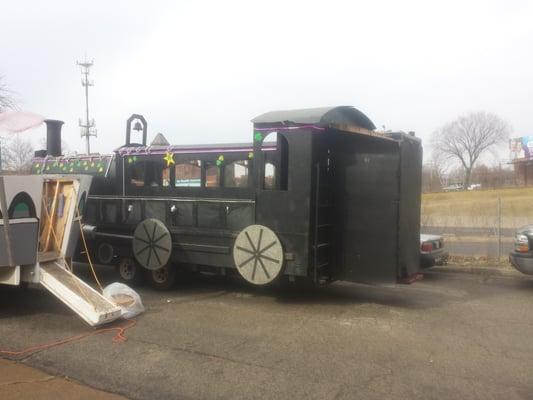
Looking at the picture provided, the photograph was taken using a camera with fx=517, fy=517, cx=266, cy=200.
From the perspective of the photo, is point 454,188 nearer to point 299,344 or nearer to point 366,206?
point 366,206

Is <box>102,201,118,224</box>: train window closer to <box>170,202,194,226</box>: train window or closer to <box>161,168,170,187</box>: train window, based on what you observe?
<box>161,168,170,187</box>: train window

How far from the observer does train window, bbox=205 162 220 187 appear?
844cm

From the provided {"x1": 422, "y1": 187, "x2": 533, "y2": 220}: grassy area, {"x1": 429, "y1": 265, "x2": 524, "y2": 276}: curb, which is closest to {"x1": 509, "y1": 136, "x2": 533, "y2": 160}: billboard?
{"x1": 422, "y1": 187, "x2": 533, "y2": 220}: grassy area

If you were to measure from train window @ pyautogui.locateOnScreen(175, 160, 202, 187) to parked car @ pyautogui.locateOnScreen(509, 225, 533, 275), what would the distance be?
5526 mm

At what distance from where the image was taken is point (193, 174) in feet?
28.7

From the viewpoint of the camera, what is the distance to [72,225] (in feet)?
24.7

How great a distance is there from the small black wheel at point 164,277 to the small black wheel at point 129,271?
0.34m

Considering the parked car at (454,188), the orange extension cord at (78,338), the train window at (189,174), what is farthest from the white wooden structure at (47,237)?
the parked car at (454,188)

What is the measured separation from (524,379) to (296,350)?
2.23m

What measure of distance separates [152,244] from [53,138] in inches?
168

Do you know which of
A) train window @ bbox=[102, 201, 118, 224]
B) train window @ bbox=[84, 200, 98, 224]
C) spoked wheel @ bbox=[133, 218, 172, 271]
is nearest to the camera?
spoked wheel @ bbox=[133, 218, 172, 271]

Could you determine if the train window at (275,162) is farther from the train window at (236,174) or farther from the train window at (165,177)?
the train window at (165,177)

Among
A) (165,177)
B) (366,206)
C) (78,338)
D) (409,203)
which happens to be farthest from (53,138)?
(409,203)

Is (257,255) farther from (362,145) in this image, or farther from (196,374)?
(196,374)
